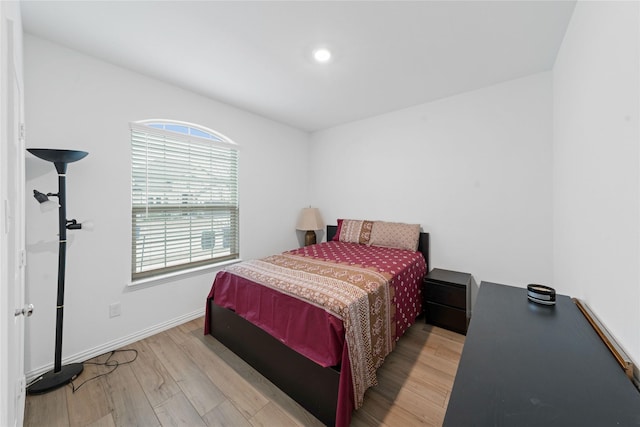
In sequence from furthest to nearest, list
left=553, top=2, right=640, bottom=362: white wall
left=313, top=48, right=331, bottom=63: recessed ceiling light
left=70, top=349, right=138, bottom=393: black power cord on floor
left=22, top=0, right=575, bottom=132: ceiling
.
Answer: left=313, top=48, right=331, bottom=63: recessed ceiling light → left=70, top=349, right=138, bottom=393: black power cord on floor → left=22, top=0, right=575, bottom=132: ceiling → left=553, top=2, right=640, bottom=362: white wall

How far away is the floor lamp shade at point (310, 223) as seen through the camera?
12.5ft

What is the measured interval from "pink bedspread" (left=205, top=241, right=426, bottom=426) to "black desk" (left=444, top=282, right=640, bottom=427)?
744 millimetres

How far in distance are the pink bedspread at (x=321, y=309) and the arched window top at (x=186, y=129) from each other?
1.63 m

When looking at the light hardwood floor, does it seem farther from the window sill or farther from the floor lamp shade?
the floor lamp shade

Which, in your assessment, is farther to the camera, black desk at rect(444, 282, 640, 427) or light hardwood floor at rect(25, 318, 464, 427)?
light hardwood floor at rect(25, 318, 464, 427)

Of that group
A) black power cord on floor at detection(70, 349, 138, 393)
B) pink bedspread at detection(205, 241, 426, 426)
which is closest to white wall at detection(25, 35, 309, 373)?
black power cord on floor at detection(70, 349, 138, 393)

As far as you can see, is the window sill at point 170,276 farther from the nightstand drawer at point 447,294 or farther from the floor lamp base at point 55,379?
the nightstand drawer at point 447,294

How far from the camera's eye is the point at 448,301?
7.88 feet

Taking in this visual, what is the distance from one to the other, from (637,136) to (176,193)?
3.20 meters

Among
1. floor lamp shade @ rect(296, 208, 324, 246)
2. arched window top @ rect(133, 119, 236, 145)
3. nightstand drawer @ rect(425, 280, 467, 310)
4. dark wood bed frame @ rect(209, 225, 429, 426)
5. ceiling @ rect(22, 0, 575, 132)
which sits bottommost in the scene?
dark wood bed frame @ rect(209, 225, 429, 426)

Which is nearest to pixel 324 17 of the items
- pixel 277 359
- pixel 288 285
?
pixel 288 285

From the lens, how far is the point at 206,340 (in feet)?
7.41

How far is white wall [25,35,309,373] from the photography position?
1783mm

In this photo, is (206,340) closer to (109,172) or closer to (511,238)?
(109,172)
